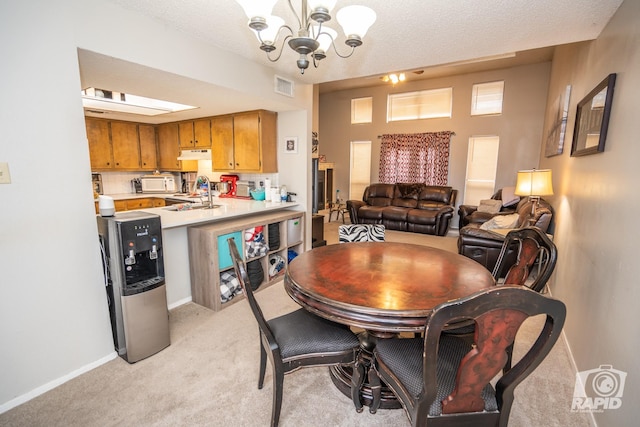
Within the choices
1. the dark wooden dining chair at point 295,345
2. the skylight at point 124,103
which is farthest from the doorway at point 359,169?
the dark wooden dining chair at point 295,345

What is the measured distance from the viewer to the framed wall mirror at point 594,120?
188 cm

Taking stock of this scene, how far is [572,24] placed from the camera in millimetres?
2188

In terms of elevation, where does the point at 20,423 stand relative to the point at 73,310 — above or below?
below

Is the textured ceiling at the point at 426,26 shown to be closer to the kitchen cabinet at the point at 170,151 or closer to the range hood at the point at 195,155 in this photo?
the range hood at the point at 195,155

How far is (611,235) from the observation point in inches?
→ 65.7

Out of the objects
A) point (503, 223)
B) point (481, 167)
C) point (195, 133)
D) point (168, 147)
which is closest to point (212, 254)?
point (195, 133)

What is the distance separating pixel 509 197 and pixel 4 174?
635 cm

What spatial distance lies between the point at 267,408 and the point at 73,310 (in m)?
1.40

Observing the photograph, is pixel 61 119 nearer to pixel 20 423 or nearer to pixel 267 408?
pixel 20 423

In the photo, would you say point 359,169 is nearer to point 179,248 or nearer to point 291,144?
point 291,144

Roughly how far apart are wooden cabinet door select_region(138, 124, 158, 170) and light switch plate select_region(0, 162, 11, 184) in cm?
366

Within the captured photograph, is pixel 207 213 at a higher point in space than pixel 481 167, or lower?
lower

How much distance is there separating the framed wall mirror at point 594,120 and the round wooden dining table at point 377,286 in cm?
128

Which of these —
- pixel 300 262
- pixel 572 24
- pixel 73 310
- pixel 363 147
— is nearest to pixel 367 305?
pixel 300 262
